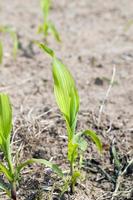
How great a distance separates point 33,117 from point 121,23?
133 cm

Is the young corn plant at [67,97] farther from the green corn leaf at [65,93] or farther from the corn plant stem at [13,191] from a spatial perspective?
the corn plant stem at [13,191]

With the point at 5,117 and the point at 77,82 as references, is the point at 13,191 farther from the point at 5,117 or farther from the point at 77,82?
the point at 77,82

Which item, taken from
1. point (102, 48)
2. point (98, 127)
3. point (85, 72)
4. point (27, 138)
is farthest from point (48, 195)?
point (102, 48)

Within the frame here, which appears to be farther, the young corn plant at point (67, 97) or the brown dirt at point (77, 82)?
the brown dirt at point (77, 82)

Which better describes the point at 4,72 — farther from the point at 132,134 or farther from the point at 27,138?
the point at 132,134

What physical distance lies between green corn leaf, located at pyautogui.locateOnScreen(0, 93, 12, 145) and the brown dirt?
27 centimetres

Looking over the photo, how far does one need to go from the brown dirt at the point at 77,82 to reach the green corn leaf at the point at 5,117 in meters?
0.27

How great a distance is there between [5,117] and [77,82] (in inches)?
37.6

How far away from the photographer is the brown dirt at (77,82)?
178 cm

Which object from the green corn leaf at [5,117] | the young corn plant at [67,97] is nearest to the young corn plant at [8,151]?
the green corn leaf at [5,117]

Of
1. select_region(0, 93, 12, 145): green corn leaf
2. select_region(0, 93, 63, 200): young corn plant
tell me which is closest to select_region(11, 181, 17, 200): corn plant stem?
select_region(0, 93, 63, 200): young corn plant

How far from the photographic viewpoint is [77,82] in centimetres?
240

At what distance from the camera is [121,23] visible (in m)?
3.08

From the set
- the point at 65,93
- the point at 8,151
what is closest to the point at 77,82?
the point at 65,93
